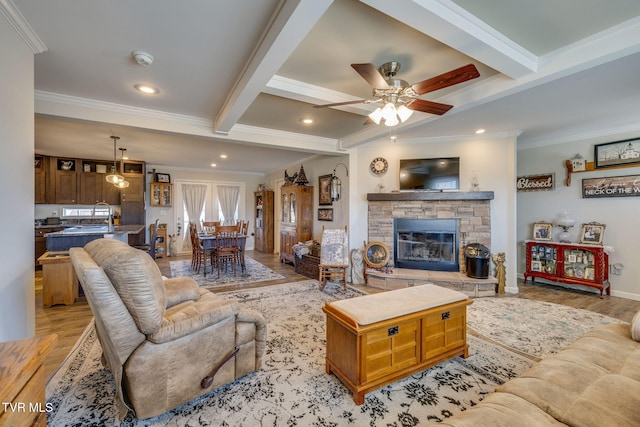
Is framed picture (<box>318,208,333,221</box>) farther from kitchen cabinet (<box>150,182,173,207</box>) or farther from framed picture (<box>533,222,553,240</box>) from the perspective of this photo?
kitchen cabinet (<box>150,182,173,207</box>)

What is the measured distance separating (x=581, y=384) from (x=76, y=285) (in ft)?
16.7

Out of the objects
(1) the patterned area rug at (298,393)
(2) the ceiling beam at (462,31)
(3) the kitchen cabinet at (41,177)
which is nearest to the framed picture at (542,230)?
(1) the patterned area rug at (298,393)

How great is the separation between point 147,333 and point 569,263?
5481 millimetres

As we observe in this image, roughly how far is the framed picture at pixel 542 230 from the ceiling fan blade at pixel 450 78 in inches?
154

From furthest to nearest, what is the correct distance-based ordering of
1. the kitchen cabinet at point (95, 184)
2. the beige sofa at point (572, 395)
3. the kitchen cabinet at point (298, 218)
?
the kitchen cabinet at point (95, 184) < the kitchen cabinet at point (298, 218) < the beige sofa at point (572, 395)

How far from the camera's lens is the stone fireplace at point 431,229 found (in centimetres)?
407

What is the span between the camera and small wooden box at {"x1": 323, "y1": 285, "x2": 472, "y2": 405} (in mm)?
1707

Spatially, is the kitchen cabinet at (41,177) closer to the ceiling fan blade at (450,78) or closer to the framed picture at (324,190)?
the framed picture at (324,190)

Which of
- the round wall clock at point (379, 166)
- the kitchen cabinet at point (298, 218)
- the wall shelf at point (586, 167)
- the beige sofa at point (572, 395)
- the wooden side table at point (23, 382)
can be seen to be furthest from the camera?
the kitchen cabinet at point (298, 218)

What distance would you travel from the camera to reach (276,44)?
165 centimetres

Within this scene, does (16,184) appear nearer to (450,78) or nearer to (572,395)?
(450,78)

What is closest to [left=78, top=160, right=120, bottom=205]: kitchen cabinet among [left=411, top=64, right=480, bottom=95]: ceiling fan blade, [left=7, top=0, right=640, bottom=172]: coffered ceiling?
[left=7, top=0, right=640, bottom=172]: coffered ceiling

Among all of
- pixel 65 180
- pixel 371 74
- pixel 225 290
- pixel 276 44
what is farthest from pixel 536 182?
pixel 65 180

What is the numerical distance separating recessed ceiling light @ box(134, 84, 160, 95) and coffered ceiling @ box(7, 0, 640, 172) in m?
0.06
